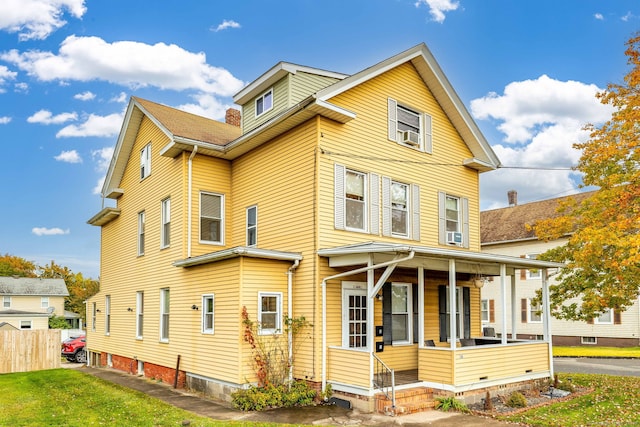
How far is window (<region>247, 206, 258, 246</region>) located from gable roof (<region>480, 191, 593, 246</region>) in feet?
78.8

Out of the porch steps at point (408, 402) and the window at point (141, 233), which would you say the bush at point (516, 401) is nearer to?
the porch steps at point (408, 402)

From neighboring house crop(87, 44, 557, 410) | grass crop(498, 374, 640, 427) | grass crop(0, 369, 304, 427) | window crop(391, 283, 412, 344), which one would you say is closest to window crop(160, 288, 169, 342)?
neighboring house crop(87, 44, 557, 410)

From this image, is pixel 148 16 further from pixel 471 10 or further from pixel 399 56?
pixel 471 10

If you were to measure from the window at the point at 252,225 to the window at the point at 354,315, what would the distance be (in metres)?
3.43

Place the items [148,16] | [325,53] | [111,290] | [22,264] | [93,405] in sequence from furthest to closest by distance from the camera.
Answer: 1. [22,264]
2. [111,290]
3. [325,53]
4. [148,16]
5. [93,405]

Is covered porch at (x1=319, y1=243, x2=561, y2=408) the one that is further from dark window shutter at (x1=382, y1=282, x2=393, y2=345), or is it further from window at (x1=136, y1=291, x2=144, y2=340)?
window at (x1=136, y1=291, x2=144, y2=340)

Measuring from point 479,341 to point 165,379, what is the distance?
9.74m

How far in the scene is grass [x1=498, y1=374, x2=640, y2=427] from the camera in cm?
1084

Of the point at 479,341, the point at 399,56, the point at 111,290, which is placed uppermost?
the point at 399,56

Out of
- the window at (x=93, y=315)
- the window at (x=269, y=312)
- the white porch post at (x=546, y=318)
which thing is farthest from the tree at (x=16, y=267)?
the white porch post at (x=546, y=318)

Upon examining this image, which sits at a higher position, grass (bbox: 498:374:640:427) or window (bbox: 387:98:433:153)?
window (bbox: 387:98:433:153)

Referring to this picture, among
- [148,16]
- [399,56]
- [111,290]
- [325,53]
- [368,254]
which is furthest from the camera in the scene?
[111,290]

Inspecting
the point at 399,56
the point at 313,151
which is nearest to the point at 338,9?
the point at 399,56

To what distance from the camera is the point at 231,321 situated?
12.9 m
